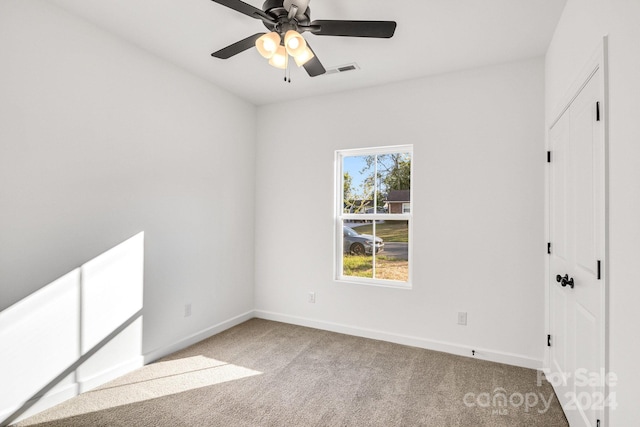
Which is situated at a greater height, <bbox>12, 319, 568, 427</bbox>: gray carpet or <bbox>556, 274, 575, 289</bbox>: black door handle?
<bbox>556, 274, 575, 289</bbox>: black door handle

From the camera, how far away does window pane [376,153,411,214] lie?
3469 mm

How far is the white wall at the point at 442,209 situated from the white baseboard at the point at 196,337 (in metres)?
0.39

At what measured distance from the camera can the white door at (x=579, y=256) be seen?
157 centimetres

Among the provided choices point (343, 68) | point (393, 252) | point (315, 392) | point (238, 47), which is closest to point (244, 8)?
point (238, 47)

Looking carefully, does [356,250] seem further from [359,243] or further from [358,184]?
[358,184]

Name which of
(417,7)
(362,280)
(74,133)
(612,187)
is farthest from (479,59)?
(74,133)

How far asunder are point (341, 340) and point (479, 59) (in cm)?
308

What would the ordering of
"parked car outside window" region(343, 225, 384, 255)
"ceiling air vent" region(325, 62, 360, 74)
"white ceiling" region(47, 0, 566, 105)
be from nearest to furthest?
"white ceiling" region(47, 0, 566, 105), "ceiling air vent" region(325, 62, 360, 74), "parked car outside window" region(343, 225, 384, 255)

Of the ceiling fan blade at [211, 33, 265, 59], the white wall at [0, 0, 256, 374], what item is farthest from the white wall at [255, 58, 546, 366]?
the ceiling fan blade at [211, 33, 265, 59]

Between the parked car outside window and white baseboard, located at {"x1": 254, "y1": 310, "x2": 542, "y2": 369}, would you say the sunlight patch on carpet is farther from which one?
the parked car outside window

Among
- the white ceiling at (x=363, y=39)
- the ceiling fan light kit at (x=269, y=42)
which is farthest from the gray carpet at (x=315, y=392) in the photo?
the white ceiling at (x=363, y=39)

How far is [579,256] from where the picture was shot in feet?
6.17

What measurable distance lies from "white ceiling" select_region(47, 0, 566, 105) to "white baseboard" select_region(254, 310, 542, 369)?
8.85 ft

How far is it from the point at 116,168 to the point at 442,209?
2.97 metres
